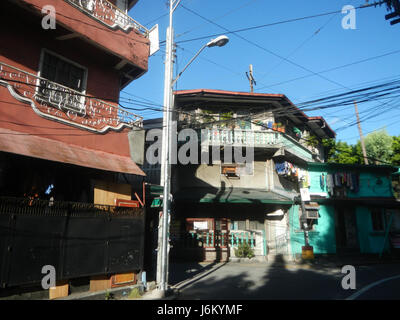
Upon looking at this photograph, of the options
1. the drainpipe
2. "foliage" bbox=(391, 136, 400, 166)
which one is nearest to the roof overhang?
the drainpipe

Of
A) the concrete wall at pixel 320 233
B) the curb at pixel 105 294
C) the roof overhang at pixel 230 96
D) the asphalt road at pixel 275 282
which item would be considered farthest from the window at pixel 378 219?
the curb at pixel 105 294

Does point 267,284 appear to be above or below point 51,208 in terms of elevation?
below

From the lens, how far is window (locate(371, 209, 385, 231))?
18.0 m

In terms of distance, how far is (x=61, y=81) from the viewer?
8750 millimetres

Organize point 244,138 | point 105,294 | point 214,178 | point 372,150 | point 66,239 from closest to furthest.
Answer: point 66,239 → point 105,294 → point 244,138 → point 214,178 → point 372,150

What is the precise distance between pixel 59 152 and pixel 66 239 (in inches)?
90.6

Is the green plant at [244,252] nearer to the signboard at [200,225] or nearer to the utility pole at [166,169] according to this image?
the signboard at [200,225]

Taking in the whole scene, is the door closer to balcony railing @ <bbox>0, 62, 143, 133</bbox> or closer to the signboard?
the signboard

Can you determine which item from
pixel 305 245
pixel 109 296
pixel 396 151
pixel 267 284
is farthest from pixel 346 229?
pixel 109 296

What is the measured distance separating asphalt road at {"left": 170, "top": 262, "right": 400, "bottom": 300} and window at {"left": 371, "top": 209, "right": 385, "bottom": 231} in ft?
15.5

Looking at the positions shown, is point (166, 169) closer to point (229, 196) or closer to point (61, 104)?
point (61, 104)

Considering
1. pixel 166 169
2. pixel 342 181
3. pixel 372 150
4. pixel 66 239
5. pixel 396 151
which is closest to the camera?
pixel 66 239

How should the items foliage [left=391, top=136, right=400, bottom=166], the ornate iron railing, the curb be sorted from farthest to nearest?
1. foliage [left=391, top=136, right=400, bottom=166]
2. the curb
3. the ornate iron railing
